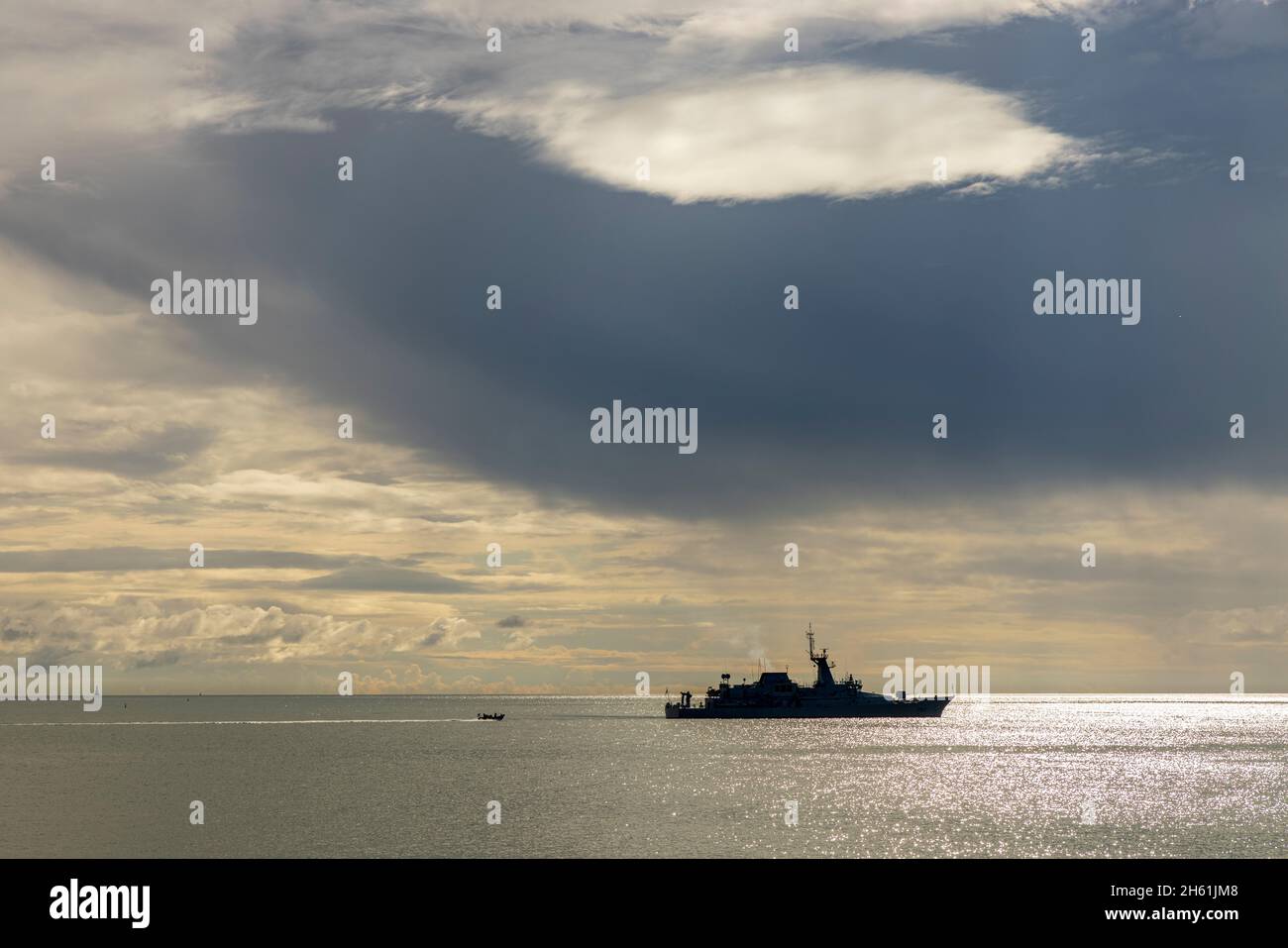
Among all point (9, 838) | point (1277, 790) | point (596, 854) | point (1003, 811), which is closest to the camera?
point (596, 854)

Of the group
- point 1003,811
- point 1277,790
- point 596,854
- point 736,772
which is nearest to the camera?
point 596,854

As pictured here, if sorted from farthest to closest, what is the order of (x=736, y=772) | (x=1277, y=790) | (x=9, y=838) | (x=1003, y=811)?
(x=736, y=772)
(x=1277, y=790)
(x=1003, y=811)
(x=9, y=838)

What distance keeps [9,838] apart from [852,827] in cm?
5865

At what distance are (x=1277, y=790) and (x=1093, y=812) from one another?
33.4 meters

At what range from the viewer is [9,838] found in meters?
79.5

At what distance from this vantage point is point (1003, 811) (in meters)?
92.0

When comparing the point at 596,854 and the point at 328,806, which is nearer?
the point at 596,854

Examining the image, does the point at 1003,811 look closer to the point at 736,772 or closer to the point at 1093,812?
the point at 1093,812
